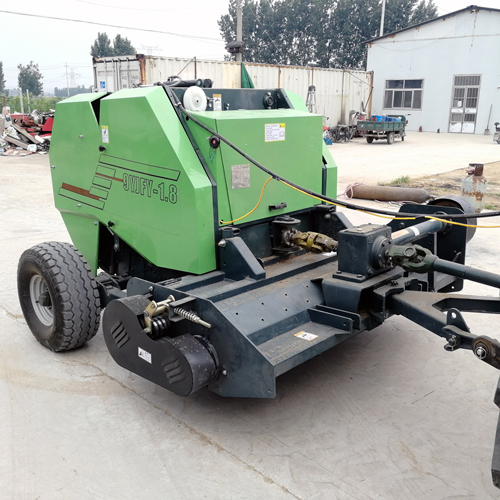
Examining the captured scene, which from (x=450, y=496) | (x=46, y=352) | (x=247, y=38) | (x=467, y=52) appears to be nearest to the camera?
(x=450, y=496)

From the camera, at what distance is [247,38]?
4600cm

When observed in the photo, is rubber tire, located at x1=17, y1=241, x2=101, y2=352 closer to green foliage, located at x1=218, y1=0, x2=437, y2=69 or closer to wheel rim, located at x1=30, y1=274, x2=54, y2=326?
wheel rim, located at x1=30, y1=274, x2=54, y2=326

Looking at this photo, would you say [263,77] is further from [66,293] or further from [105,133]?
[66,293]

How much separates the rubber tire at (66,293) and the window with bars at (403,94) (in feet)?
89.2

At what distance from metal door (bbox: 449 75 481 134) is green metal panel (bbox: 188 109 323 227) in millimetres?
25082

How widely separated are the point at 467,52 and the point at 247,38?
2428 cm

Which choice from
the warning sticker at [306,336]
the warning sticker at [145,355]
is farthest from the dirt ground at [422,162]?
the warning sticker at [145,355]

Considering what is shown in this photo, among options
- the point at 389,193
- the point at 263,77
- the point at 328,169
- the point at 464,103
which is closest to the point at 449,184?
the point at 389,193

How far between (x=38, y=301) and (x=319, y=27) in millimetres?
44216

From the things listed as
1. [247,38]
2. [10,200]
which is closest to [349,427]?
[10,200]

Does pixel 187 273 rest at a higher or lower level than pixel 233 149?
lower

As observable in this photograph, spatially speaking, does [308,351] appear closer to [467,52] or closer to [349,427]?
[349,427]

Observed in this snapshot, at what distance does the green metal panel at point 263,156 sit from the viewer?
351 cm

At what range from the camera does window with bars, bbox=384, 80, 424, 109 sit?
2808 cm
